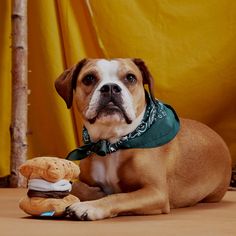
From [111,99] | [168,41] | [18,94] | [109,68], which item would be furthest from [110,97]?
[168,41]

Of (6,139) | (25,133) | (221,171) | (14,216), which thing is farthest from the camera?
(6,139)

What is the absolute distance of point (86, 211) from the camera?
72.2 inches

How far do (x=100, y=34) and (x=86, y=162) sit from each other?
1.21 meters

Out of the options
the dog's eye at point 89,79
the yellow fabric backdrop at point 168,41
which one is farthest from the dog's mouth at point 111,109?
the yellow fabric backdrop at point 168,41

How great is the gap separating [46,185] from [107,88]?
0.40 m

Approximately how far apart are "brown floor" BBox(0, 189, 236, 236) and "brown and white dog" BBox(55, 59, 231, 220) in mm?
75

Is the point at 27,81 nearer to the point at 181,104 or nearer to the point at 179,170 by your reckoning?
the point at 181,104

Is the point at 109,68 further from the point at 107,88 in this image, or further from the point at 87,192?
the point at 87,192

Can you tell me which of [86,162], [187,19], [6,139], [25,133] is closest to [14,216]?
[86,162]

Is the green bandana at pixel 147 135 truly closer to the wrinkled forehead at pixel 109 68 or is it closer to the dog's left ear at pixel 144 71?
the dog's left ear at pixel 144 71

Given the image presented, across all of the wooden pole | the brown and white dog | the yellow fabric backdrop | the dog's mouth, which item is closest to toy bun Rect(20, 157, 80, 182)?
the brown and white dog

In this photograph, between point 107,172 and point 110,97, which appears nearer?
point 110,97

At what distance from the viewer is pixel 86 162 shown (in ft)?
7.26

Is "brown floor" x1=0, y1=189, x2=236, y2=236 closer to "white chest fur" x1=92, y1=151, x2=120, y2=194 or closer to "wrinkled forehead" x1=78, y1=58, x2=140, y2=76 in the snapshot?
"white chest fur" x1=92, y1=151, x2=120, y2=194
